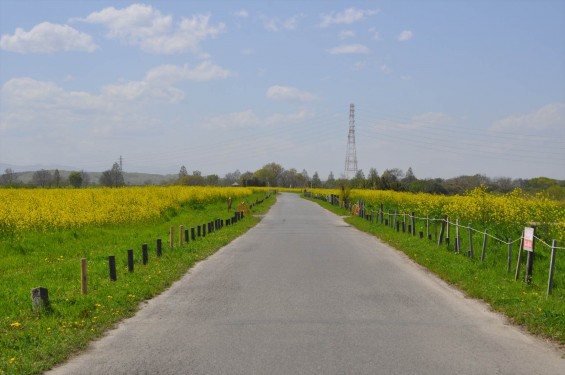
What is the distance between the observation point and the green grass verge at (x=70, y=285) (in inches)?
271

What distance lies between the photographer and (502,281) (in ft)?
37.9

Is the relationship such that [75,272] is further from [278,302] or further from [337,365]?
[337,365]

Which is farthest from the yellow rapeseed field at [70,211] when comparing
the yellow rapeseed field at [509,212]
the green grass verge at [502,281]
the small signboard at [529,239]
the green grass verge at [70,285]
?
the small signboard at [529,239]

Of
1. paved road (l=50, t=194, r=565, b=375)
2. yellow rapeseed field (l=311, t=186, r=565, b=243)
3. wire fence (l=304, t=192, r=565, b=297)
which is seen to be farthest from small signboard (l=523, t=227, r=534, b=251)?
yellow rapeseed field (l=311, t=186, r=565, b=243)

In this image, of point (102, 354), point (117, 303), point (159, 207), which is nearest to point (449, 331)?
point (102, 354)

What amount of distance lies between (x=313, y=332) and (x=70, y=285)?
5.99 metres

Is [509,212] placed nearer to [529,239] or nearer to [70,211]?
[529,239]

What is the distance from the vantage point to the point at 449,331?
778cm

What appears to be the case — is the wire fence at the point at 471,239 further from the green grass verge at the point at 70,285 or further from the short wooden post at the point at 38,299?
the short wooden post at the point at 38,299

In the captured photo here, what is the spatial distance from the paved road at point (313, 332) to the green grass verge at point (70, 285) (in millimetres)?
355

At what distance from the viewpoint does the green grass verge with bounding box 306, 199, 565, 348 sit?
27.3ft

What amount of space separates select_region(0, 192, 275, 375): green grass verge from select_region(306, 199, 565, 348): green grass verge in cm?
628

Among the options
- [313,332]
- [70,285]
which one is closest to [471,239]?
[313,332]

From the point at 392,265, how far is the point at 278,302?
6.05 m
